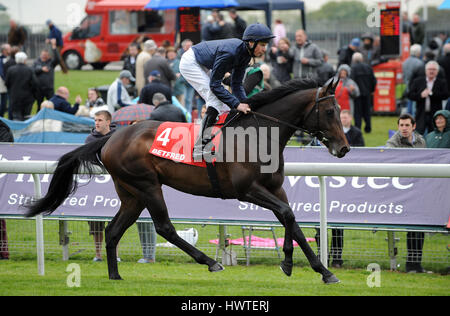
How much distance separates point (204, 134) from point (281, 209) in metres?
0.95

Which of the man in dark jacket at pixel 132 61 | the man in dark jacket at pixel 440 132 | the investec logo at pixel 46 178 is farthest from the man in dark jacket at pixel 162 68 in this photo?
the man in dark jacket at pixel 440 132

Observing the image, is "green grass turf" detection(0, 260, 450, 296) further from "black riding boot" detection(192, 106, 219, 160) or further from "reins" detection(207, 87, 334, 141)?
"reins" detection(207, 87, 334, 141)

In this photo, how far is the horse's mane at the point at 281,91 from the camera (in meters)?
6.26

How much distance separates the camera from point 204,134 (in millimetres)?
6305

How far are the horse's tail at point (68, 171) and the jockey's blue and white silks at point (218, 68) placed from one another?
3.62 ft

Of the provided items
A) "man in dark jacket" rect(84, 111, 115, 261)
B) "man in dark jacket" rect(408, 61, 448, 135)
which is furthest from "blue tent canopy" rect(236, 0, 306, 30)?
"man in dark jacket" rect(84, 111, 115, 261)

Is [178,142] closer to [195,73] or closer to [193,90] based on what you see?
[195,73]

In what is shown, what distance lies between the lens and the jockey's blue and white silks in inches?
241

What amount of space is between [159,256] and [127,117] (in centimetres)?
263

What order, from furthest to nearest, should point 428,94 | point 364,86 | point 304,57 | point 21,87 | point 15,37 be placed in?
point 15,37 < point 364,86 < point 21,87 < point 304,57 < point 428,94

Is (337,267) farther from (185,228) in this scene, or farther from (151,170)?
(151,170)

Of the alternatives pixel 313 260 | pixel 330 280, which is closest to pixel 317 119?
pixel 313 260

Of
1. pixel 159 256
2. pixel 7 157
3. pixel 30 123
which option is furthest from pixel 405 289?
pixel 30 123

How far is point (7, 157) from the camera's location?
27.3 feet
